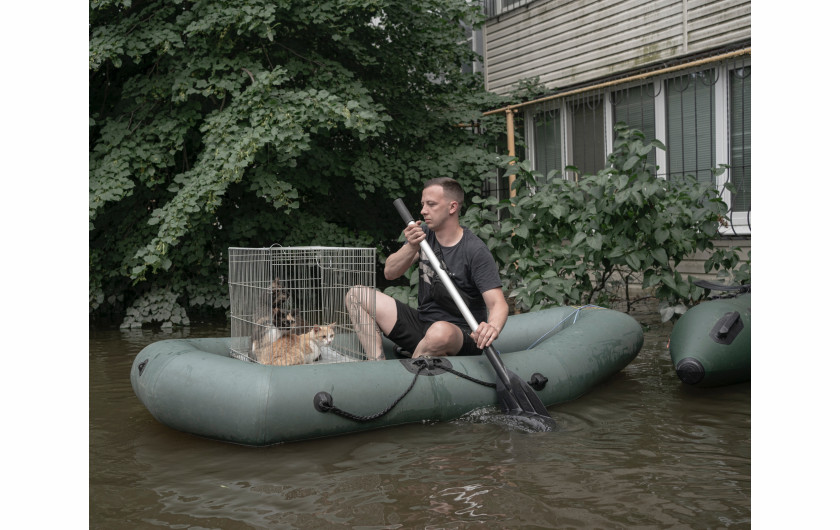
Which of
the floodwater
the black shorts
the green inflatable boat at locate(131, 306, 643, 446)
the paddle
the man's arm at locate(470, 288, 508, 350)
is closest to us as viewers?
the floodwater

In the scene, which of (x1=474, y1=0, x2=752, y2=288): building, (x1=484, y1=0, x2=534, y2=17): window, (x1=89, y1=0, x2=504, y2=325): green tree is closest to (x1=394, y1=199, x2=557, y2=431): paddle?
(x1=474, y1=0, x2=752, y2=288): building

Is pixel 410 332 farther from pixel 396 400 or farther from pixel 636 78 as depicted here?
pixel 636 78

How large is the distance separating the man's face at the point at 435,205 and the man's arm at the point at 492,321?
1.76 ft

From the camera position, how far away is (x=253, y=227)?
27.8ft

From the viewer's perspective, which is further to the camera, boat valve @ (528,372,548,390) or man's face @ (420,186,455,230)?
man's face @ (420,186,455,230)

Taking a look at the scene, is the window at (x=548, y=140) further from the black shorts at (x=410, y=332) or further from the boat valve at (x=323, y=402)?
the boat valve at (x=323, y=402)

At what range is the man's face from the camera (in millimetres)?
4289

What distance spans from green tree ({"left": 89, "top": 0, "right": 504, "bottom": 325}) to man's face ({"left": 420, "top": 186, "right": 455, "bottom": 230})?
3.18 m

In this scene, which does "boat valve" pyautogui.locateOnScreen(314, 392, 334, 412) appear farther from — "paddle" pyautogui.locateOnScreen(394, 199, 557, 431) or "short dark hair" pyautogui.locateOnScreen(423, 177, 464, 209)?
"short dark hair" pyautogui.locateOnScreen(423, 177, 464, 209)

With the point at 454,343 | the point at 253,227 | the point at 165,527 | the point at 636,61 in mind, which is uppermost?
the point at 636,61

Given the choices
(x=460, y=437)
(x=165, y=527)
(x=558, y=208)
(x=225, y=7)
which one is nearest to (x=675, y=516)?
(x=460, y=437)

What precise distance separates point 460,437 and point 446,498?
2.82ft

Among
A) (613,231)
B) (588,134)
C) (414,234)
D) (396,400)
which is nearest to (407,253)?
(414,234)

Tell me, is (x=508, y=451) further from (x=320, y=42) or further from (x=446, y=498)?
(x=320, y=42)
